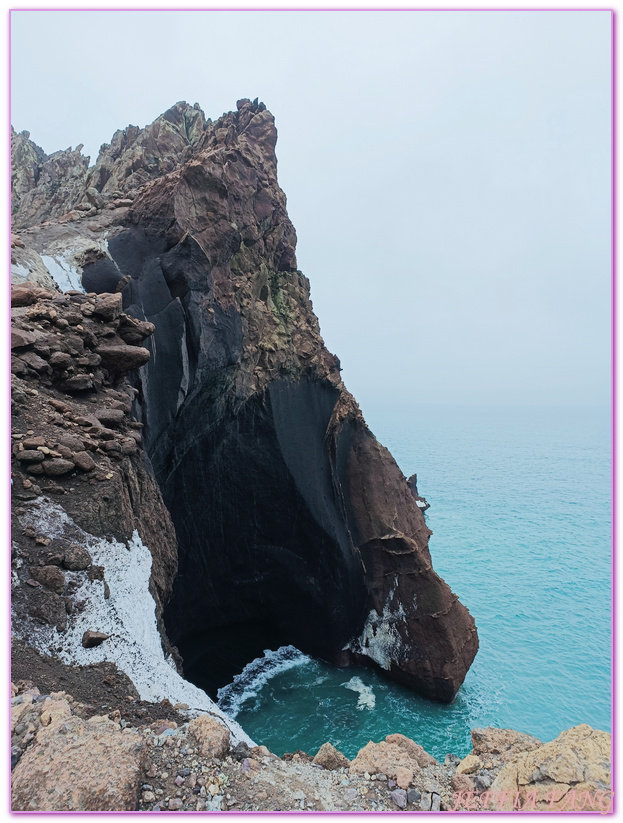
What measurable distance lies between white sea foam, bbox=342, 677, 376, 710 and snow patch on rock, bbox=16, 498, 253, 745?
473 inches

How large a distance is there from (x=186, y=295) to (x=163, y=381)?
2792 mm

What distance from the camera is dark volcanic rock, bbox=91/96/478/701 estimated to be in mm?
14031

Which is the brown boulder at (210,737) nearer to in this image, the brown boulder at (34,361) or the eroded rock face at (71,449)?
the eroded rock face at (71,449)

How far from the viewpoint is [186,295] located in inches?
543

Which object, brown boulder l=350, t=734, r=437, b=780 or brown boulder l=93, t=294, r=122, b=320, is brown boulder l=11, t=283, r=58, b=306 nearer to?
brown boulder l=93, t=294, r=122, b=320

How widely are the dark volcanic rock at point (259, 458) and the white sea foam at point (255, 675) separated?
475 millimetres

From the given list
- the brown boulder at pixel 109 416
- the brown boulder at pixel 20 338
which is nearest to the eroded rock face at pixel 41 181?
the brown boulder at pixel 20 338

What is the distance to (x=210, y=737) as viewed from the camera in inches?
210

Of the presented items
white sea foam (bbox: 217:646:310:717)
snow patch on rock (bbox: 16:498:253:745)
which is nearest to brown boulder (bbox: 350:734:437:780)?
snow patch on rock (bbox: 16:498:253:745)

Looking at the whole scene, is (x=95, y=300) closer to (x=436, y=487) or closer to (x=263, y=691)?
(x=263, y=691)

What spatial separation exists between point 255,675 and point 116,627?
45.9 ft

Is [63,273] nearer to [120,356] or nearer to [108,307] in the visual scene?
[108,307]

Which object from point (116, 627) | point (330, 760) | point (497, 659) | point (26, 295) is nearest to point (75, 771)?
point (116, 627)

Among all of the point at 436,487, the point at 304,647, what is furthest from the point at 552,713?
the point at 436,487
